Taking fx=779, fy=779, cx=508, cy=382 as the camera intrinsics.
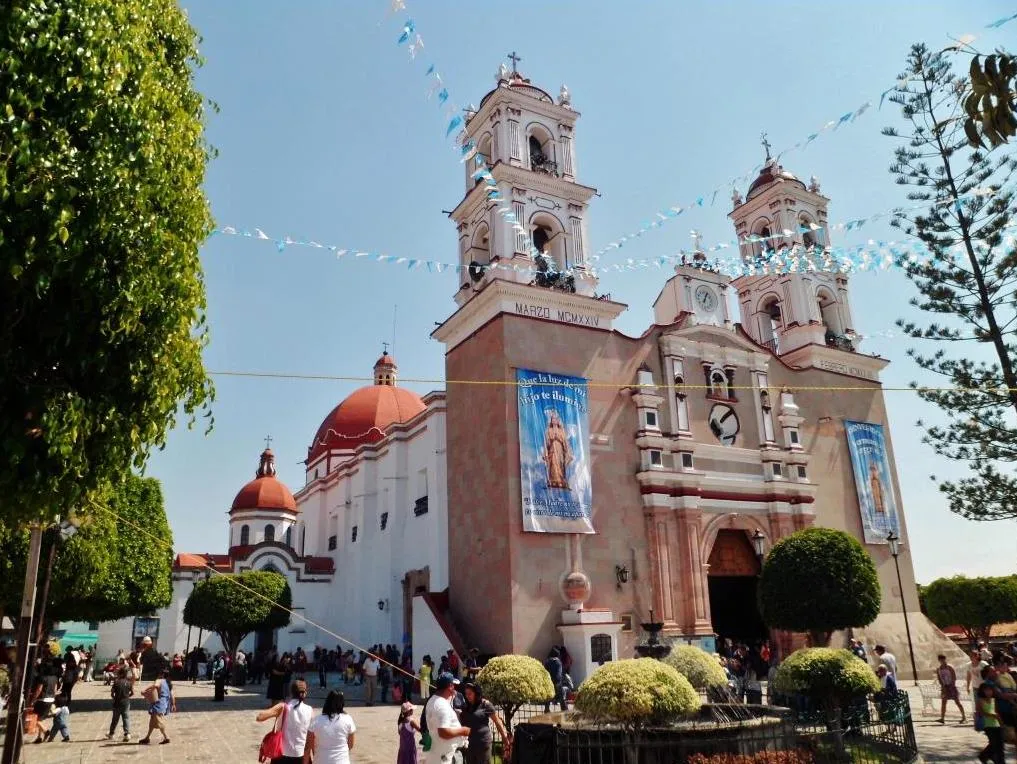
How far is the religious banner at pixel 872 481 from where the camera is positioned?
2809 centimetres

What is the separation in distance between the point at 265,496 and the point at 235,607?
13.5 metres

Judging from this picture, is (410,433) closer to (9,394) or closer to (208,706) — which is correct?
(208,706)

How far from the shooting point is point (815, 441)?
28141mm

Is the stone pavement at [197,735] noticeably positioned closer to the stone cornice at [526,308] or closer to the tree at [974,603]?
the stone cornice at [526,308]

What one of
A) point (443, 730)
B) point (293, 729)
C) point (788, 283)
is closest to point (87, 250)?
point (293, 729)

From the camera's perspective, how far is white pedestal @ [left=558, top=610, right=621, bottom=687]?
19.9 meters

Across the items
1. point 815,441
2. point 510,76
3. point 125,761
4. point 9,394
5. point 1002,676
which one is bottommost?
point 125,761

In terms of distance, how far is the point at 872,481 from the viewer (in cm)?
2875

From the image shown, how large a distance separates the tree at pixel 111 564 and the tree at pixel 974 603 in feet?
121

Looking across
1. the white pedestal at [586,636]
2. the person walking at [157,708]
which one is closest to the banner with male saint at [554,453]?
the white pedestal at [586,636]

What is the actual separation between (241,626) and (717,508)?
1765 cm

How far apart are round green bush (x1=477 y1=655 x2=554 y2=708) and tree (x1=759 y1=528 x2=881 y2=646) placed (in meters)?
10.8

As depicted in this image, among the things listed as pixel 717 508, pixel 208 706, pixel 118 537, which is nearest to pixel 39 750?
pixel 118 537

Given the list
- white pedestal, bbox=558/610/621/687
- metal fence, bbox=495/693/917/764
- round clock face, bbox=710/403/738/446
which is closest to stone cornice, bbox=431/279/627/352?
round clock face, bbox=710/403/738/446
